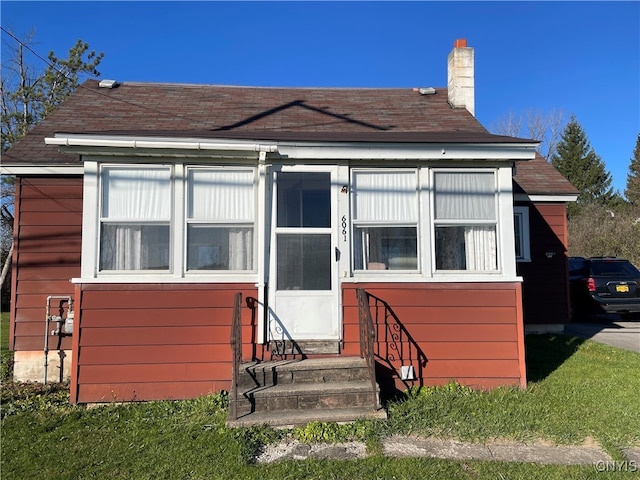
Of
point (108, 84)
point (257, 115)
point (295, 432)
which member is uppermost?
point (108, 84)

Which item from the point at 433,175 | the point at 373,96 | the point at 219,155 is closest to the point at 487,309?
the point at 433,175

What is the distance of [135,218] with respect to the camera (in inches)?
205

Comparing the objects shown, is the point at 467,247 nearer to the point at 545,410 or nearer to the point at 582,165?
the point at 545,410

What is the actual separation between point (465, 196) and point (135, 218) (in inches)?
158

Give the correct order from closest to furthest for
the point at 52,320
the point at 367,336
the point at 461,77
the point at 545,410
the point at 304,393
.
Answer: the point at 304,393 < the point at 545,410 < the point at 367,336 < the point at 52,320 < the point at 461,77

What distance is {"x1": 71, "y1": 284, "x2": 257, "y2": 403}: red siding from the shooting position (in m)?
4.99

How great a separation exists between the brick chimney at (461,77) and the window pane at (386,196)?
326 cm

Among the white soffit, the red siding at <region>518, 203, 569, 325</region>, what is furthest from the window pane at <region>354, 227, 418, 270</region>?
the red siding at <region>518, 203, 569, 325</region>

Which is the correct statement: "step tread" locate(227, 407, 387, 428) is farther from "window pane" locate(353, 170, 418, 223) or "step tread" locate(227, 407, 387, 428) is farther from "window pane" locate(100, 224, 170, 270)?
"window pane" locate(353, 170, 418, 223)

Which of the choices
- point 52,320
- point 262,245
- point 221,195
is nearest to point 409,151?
point 262,245

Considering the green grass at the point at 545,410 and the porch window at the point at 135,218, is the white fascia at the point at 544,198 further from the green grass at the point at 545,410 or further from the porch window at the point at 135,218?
the porch window at the point at 135,218

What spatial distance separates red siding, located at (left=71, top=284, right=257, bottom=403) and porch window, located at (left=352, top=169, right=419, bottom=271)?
1.64 metres

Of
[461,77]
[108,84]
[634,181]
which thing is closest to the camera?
[461,77]

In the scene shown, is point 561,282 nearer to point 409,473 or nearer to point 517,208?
point 517,208
